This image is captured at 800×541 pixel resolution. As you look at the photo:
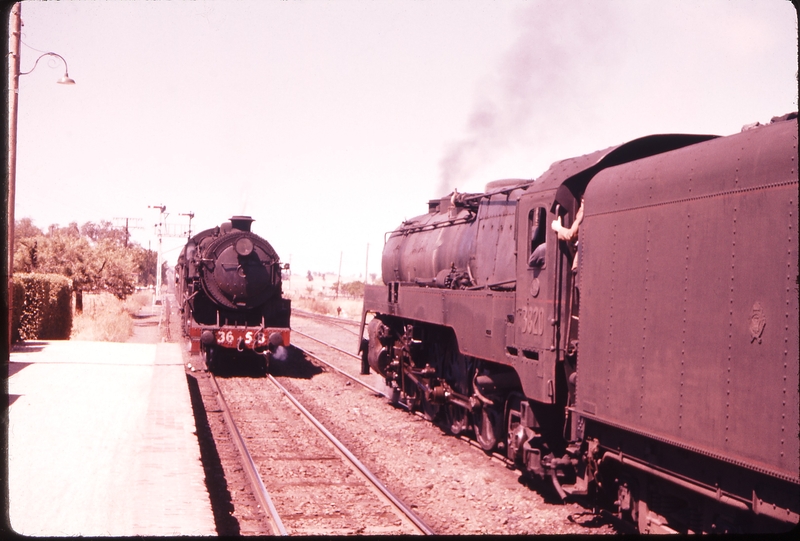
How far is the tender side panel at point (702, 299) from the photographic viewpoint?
3932 mm

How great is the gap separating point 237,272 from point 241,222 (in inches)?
60.7

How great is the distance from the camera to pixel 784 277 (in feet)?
12.8

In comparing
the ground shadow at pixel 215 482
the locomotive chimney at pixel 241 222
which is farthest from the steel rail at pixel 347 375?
the locomotive chimney at pixel 241 222

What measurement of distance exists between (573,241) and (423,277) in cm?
527

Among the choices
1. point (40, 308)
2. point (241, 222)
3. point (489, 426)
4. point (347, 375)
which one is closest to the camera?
point (489, 426)

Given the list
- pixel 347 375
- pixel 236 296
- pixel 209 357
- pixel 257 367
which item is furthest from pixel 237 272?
pixel 347 375

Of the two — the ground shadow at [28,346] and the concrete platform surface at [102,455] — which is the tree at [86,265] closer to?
the ground shadow at [28,346]

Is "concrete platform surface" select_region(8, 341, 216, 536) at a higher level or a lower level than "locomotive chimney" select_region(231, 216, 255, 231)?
lower

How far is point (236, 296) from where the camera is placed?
16.9 m

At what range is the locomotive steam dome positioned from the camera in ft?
55.2

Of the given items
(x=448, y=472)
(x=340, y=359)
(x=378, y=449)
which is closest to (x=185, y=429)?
(x=378, y=449)

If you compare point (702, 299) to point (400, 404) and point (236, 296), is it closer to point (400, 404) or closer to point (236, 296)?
point (400, 404)

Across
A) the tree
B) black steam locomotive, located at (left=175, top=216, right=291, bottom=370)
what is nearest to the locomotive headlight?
black steam locomotive, located at (left=175, top=216, right=291, bottom=370)

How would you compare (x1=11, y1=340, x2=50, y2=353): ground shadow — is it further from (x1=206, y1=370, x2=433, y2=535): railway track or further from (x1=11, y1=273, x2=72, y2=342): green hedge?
(x1=206, y1=370, x2=433, y2=535): railway track
